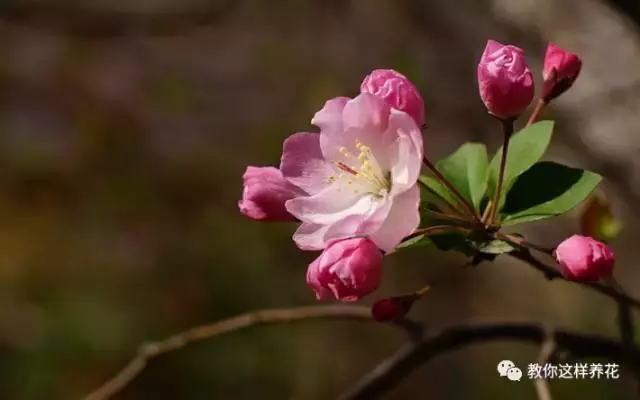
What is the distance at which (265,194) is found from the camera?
1.64 feet

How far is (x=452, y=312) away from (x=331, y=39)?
2.35 ft

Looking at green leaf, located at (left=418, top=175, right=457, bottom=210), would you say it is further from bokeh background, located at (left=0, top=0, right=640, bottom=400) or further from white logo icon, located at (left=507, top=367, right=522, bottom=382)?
bokeh background, located at (left=0, top=0, right=640, bottom=400)

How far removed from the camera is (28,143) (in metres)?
2.05

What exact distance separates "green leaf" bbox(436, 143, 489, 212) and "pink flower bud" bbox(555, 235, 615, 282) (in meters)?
0.08

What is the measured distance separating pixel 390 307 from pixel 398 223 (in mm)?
71

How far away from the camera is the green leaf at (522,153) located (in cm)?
53

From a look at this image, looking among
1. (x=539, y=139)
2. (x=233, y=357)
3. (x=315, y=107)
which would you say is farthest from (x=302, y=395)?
(x=539, y=139)

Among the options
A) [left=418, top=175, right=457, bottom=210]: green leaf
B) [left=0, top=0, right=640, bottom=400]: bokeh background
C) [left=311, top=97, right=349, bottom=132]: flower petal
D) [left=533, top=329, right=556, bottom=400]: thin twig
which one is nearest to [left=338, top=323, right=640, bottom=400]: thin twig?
[left=533, top=329, right=556, bottom=400]: thin twig

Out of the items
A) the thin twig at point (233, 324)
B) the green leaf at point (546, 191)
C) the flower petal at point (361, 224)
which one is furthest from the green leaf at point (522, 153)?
the thin twig at point (233, 324)

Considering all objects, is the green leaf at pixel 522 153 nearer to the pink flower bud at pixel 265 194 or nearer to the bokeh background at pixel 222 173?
the pink flower bud at pixel 265 194

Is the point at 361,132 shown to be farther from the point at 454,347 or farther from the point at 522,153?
the point at 454,347

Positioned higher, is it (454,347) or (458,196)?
(458,196)

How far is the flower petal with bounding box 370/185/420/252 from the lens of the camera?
17.7 inches

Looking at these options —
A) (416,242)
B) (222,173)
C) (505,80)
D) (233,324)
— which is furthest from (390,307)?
(222,173)
